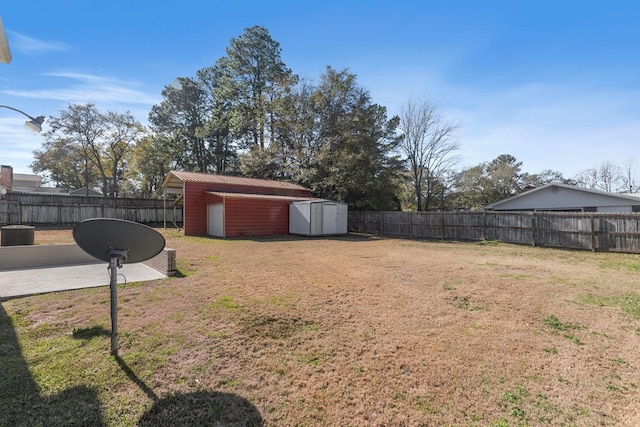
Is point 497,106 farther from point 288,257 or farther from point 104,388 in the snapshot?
point 104,388

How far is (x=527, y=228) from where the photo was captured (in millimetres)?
12281

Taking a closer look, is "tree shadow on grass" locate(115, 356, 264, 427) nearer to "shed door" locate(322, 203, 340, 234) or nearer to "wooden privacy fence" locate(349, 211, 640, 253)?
"wooden privacy fence" locate(349, 211, 640, 253)

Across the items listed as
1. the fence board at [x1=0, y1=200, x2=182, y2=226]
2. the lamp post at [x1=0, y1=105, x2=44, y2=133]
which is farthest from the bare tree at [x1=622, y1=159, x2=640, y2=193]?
the lamp post at [x1=0, y1=105, x2=44, y2=133]

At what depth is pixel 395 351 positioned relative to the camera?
9.86 ft

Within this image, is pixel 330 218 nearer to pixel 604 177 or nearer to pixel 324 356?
pixel 324 356

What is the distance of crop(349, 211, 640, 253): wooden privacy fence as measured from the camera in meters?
10.1

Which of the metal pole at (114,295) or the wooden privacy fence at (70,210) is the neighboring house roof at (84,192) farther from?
the metal pole at (114,295)

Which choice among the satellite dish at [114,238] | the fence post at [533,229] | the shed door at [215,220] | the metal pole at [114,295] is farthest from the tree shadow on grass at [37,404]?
the fence post at [533,229]

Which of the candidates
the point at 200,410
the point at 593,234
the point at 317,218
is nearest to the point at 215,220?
the point at 317,218

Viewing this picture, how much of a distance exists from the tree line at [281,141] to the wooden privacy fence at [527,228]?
14.1 ft

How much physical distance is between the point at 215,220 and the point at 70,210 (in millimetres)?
9990

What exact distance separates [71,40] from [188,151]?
21.8m

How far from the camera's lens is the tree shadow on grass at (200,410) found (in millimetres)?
1976

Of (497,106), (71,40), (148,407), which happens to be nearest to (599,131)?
(497,106)
